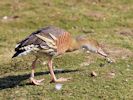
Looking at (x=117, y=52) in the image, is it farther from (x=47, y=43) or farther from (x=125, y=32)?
(x=47, y=43)

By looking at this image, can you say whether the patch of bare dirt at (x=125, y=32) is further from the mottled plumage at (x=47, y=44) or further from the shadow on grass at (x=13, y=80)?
the mottled plumage at (x=47, y=44)

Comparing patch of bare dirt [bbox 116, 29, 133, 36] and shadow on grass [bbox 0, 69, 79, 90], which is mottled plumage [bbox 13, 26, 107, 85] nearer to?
shadow on grass [bbox 0, 69, 79, 90]

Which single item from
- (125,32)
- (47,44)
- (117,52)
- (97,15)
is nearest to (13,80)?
(47,44)

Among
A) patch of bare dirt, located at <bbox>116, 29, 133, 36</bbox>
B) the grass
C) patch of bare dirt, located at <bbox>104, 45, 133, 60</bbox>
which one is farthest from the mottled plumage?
patch of bare dirt, located at <bbox>116, 29, 133, 36</bbox>

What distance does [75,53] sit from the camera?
11.2 m

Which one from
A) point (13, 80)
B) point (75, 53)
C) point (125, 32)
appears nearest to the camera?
point (13, 80)

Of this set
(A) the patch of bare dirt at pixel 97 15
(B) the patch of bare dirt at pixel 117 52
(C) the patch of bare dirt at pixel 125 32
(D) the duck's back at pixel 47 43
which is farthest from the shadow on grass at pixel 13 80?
(A) the patch of bare dirt at pixel 97 15

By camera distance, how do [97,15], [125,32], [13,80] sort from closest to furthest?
[13,80] → [125,32] → [97,15]

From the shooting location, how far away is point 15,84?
915 cm

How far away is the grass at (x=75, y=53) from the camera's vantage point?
845 centimetres

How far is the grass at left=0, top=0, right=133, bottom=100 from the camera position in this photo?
8453 millimetres

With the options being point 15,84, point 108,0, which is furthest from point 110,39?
point 108,0

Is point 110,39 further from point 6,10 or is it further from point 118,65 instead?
point 6,10

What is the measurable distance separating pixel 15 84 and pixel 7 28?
568 centimetres
